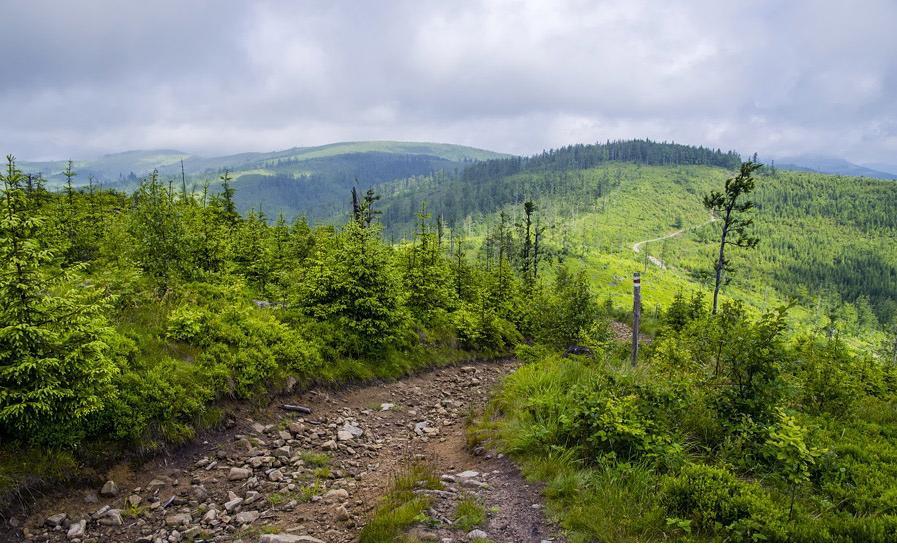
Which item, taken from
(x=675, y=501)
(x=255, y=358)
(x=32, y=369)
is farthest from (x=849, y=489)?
(x=32, y=369)

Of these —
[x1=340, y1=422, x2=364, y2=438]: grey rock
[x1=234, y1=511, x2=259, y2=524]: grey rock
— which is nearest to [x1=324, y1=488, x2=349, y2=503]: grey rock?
[x1=234, y1=511, x2=259, y2=524]: grey rock

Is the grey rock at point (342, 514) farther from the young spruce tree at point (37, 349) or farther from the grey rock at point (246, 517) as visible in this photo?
the young spruce tree at point (37, 349)

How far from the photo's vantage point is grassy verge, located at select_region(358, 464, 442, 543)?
21.6 ft

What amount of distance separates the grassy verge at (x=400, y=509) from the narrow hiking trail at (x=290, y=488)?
7.8 inches

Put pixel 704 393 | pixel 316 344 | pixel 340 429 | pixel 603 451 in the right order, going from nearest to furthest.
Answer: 1. pixel 603 451
2. pixel 704 393
3. pixel 340 429
4. pixel 316 344

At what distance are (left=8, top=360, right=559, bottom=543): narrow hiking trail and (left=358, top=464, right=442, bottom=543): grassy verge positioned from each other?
0.20 metres

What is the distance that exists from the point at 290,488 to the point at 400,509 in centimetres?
281

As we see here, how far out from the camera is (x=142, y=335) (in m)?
10.5

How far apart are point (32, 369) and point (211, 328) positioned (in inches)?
184

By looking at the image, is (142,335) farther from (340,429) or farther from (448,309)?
(448,309)

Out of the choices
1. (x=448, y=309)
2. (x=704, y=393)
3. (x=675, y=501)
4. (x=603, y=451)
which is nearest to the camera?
(x=675, y=501)

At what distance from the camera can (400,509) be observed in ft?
23.4

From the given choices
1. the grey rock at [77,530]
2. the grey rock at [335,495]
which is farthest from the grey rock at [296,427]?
the grey rock at [77,530]

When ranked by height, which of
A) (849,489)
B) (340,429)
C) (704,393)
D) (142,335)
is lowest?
(340,429)
